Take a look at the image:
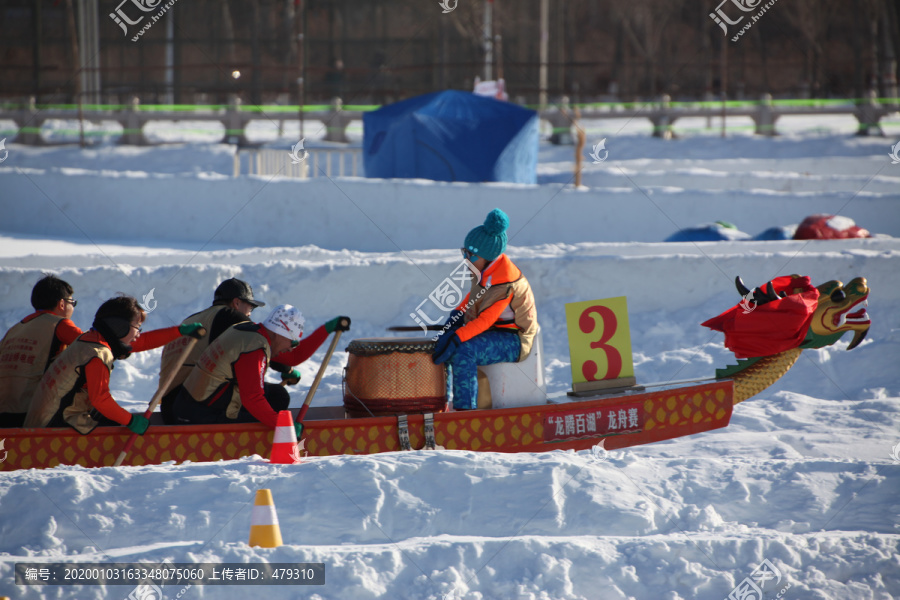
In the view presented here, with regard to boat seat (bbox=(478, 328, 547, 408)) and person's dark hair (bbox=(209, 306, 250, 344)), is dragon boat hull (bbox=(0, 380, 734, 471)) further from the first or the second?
person's dark hair (bbox=(209, 306, 250, 344))

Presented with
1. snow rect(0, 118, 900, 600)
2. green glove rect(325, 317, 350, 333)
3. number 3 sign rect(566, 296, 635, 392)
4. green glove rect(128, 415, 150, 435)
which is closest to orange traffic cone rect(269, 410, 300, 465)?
snow rect(0, 118, 900, 600)

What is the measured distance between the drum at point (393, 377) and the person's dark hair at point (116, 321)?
4.42 ft

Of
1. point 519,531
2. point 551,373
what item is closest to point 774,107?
point 551,373

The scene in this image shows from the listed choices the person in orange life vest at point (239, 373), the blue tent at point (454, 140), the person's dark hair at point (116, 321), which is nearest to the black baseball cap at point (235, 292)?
the person in orange life vest at point (239, 373)

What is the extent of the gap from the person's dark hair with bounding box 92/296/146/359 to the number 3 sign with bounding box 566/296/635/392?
2.76 meters

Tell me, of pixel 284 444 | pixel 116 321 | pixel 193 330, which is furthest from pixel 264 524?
pixel 116 321

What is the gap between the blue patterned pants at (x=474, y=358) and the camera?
235 inches

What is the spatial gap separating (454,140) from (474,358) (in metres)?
10.8

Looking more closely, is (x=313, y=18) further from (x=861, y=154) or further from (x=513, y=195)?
(x=513, y=195)

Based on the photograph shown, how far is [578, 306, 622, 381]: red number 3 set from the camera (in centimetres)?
620

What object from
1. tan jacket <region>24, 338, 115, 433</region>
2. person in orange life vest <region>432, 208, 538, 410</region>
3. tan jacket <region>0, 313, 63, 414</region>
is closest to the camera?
tan jacket <region>24, 338, 115, 433</region>

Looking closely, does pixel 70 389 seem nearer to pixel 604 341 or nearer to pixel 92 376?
pixel 92 376

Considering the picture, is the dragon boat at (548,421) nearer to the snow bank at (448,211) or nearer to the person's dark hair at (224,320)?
the person's dark hair at (224,320)

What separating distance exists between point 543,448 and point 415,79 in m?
28.8
